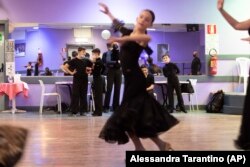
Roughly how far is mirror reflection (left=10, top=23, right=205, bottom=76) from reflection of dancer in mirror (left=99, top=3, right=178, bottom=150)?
27.9ft

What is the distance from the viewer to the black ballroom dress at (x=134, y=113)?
145 inches

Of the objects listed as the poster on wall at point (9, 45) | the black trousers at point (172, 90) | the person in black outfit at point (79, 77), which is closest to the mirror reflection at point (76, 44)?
the poster on wall at point (9, 45)

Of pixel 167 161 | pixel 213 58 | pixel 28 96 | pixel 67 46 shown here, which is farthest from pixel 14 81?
pixel 167 161

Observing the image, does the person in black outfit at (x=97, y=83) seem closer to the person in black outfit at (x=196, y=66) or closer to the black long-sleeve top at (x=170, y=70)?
the black long-sleeve top at (x=170, y=70)

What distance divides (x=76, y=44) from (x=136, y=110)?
34.5 feet

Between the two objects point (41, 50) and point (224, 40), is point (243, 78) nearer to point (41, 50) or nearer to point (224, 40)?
point (224, 40)

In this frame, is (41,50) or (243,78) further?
(41,50)

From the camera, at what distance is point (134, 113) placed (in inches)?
145

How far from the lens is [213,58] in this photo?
38.5ft

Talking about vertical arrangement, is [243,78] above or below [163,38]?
below

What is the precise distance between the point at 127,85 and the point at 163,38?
33.1 ft

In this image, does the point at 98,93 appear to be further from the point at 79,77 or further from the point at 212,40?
the point at 212,40

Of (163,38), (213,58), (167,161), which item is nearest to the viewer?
(167,161)

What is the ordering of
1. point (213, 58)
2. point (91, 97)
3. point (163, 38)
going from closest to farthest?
point (91, 97) < point (213, 58) < point (163, 38)
